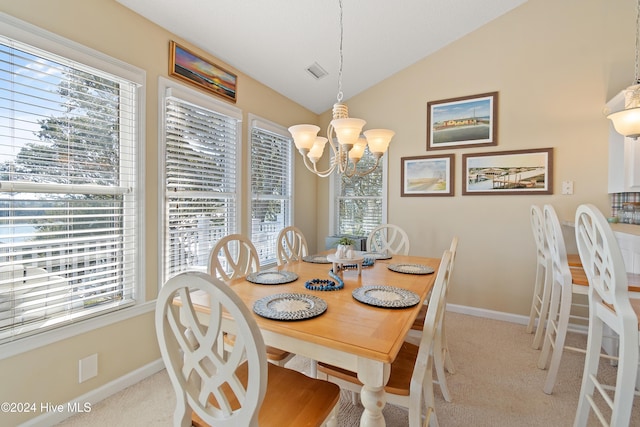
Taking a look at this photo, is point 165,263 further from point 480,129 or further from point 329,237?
point 480,129

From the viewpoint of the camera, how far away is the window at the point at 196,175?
87.7 inches

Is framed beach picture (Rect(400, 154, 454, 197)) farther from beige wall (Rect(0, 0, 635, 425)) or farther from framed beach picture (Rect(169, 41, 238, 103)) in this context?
framed beach picture (Rect(169, 41, 238, 103))

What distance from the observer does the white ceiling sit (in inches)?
85.3

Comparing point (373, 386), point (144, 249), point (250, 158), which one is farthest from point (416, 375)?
point (250, 158)

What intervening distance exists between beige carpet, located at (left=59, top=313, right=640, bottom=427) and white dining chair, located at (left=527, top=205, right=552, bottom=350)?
0.77ft

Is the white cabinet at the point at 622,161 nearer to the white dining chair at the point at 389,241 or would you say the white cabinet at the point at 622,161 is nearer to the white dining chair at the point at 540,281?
the white dining chair at the point at 540,281

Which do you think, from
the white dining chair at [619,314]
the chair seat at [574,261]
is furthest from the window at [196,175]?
the chair seat at [574,261]

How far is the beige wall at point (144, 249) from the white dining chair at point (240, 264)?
0.61 metres

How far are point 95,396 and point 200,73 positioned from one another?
2.40m

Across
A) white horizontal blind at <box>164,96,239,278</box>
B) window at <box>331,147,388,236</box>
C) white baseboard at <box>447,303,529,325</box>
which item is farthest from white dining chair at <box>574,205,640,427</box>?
white horizontal blind at <box>164,96,239,278</box>

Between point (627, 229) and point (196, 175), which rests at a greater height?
point (196, 175)

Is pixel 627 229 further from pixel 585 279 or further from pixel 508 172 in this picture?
pixel 508 172

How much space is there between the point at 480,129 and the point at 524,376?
93.0 inches

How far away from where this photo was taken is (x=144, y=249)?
205 cm
